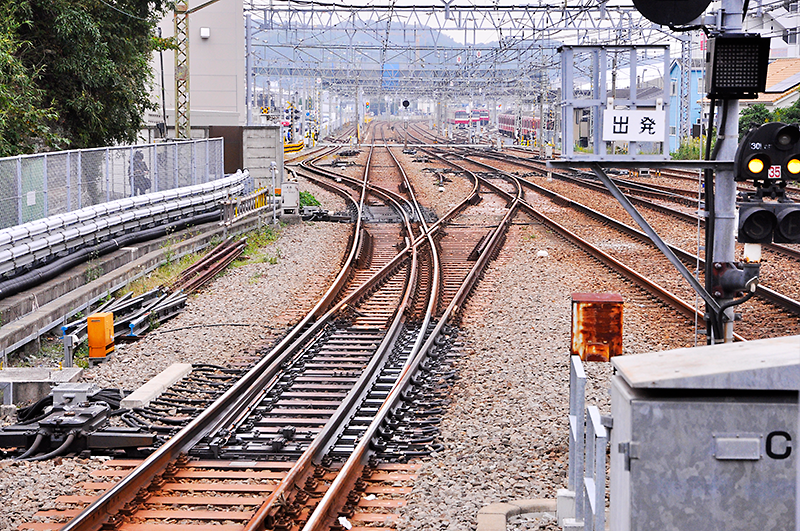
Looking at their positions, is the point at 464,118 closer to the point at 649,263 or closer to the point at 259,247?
the point at 259,247

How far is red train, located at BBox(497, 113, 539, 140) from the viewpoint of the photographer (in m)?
72.4

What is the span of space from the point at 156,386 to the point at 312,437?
2.08 meters

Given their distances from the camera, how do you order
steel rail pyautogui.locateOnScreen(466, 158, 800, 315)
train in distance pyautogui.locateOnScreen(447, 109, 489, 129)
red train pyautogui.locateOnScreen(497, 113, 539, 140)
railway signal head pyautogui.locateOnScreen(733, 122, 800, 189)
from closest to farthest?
railway signal head pyautogui.locateOnScreen(733, 122, 800, 189) → steel rail pyautogui.locateOnScreen(466, 158, 800, 315) → red train pyautogui.locateOnScreen(497, 113, 539, 140) → train in distance pyautogui.locateOnScreen(447, 109, 489, 129)

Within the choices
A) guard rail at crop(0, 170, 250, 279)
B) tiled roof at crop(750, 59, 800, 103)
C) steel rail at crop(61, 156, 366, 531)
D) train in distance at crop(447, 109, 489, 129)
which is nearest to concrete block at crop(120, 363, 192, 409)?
steel rail at crop(61, 156, 366, 531)

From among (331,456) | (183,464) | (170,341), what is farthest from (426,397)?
(170,341)

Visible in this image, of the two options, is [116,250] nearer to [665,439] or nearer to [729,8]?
[729,8]

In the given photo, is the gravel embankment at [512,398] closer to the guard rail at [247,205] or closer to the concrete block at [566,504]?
the concrete block at [566,504]

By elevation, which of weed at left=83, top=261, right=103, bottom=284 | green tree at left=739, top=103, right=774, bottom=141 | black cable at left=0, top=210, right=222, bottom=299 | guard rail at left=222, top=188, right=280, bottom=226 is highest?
green tree at left=739, top=103, right=774, bottom=141

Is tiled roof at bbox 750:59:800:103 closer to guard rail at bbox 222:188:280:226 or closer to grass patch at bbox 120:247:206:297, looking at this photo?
guard rail at bbox 222:188:280:226

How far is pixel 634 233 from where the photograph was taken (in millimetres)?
20953

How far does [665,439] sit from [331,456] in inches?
176

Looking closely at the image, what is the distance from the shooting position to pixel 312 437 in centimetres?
792

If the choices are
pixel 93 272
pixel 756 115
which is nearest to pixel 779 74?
pixel 756 115

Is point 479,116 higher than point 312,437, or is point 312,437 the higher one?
point 479,116
